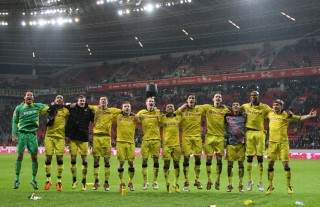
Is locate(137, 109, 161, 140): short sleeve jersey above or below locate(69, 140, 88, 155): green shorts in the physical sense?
above

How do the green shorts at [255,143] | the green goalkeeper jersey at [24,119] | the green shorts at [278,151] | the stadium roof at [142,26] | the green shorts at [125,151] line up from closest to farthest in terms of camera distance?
the green shorts at [278,151] → the green shorts at [255,143] → the green shorts at [125,151] → the green goalkeeper jersey at [24,119] → the stadium roof at [142,26]

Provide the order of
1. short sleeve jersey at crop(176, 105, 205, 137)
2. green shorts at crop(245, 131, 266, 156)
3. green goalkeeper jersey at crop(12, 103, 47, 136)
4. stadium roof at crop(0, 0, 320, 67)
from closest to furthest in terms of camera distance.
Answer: green shorts at crop(245, 131, 266, 156) → short sleeve jersey at crop(176, 105, 205, 137) → green goalkeeper jersey at crop(12, 103, 47, 136) → stadium roof at crop(0, 0, 320, 67)

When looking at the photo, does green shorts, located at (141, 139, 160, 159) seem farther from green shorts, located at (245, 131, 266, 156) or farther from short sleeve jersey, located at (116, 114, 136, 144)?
green shorts, located at (245, 131, 266, 156)

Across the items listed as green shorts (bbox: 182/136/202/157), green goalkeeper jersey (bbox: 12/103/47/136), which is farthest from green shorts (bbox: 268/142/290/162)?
green goalkeeper jersey (bbox: 12/103/47/136)

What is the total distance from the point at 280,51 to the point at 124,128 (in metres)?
34.8

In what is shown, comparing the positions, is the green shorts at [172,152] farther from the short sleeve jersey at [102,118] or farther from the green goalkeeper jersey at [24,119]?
the green goalkeeper jersey at [24,119]

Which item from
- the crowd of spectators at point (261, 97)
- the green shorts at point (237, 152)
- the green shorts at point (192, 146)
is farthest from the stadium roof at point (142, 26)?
the green shorts at point (237, 152)

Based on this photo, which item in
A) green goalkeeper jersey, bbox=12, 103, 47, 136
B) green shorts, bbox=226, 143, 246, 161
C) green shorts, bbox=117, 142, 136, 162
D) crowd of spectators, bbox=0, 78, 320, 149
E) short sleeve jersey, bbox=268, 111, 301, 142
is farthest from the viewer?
crowd of spectators, bbox=0, 78, 320, 149

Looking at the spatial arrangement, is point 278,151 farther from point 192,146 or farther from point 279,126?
point 192,146

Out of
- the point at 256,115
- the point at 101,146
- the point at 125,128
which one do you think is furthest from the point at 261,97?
the point at 101,146

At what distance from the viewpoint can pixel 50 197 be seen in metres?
10.9

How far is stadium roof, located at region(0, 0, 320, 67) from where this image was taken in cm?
3691

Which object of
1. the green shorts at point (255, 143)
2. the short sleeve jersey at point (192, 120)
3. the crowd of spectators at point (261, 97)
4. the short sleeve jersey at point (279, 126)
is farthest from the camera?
the crowd of spectators at point (261, 97)

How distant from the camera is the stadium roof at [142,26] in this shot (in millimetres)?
36906
